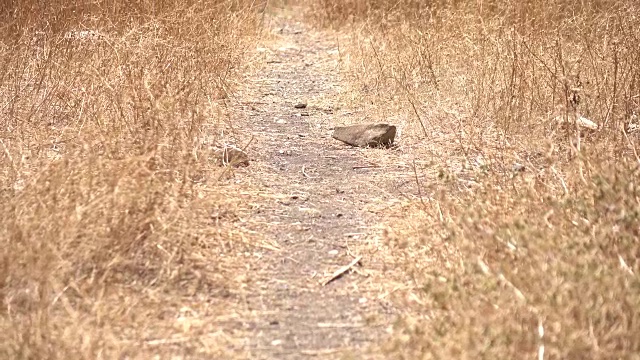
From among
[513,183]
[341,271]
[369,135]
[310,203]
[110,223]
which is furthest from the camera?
[369,135]

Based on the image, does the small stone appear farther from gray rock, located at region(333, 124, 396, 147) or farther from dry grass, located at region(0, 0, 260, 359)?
dry grass, located at region(0, 0, 260, 359)

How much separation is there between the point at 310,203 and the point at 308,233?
38 centimetres

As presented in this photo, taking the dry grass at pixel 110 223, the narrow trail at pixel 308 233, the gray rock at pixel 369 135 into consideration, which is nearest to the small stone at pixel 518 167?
the narrow trail at pixel 308 233

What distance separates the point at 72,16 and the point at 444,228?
3069mm

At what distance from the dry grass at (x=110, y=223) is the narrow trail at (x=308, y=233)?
0.45 ft

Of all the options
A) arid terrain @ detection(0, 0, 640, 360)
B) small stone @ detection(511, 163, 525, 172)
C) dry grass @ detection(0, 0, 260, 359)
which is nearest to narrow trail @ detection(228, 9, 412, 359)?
arid terrain @ detection(0, 0, 640, 360)

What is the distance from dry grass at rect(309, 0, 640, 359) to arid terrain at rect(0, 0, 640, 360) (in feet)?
0.03

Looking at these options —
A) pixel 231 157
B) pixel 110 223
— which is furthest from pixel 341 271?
pixel 231 157

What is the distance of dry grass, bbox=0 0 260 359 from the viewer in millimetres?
2420

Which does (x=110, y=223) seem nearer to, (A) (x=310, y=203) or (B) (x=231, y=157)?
(A) (x=310, y=203)

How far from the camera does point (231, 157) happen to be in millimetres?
4094

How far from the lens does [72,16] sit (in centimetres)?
530

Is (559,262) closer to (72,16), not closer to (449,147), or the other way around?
(449,147)

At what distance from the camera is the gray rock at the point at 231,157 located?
399 centimetres
